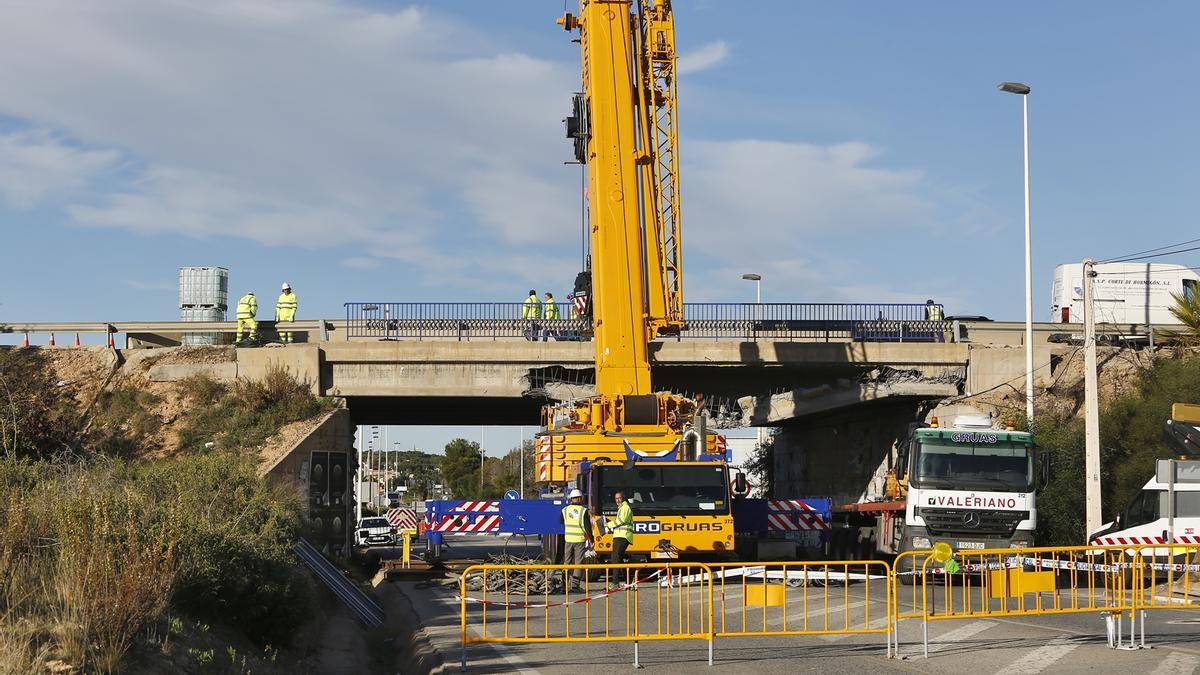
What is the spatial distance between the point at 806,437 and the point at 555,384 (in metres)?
11.8

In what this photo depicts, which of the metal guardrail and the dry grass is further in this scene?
the metal guardrail

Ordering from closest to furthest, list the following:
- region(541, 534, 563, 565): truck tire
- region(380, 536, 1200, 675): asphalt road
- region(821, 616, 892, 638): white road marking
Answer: region(380, 536, 1200, 675): asphalt road, region(821, 616, 892, 638): white road marking, region(541, 534, 563, 565): truck tire

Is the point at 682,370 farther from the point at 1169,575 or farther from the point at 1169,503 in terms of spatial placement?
the point at 1169,575

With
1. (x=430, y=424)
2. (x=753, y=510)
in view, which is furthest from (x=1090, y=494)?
(x=430, y=424)

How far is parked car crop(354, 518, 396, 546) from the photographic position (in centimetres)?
4791

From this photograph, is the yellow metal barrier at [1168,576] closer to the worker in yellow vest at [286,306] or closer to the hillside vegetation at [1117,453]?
the hillside vegetation at [1117,453]

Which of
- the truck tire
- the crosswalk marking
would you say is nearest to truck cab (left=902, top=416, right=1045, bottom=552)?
the truck tire

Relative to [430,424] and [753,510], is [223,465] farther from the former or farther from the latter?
[430,424]

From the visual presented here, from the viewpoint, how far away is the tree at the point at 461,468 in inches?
4114

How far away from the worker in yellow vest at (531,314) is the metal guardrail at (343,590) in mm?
19215

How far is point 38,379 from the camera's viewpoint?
37.2 meters

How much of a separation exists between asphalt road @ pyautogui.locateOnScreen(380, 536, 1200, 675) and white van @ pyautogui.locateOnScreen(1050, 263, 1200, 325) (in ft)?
81.1

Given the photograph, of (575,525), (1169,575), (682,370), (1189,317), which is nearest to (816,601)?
(1169,575)

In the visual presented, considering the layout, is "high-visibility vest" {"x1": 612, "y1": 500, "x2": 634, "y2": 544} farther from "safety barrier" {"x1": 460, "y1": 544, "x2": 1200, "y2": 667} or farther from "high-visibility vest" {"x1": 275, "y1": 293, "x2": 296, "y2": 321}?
"high-visibility vest" {"x1": 275, "y1": 293, "x2": 296, "y2": 321}
